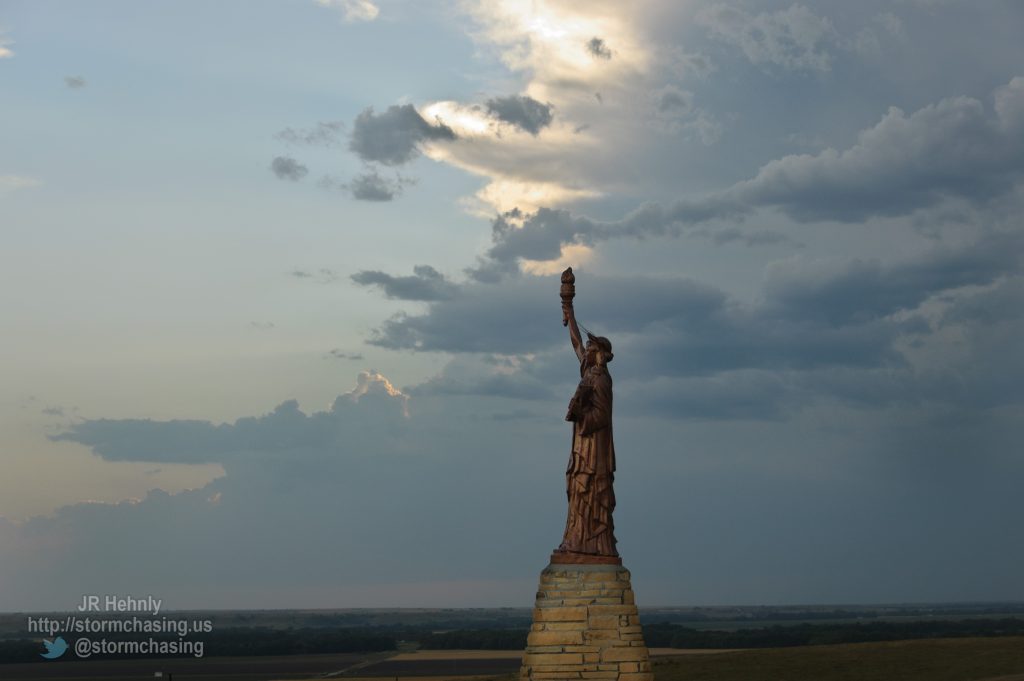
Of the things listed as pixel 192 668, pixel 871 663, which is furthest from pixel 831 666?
pixel 192 668

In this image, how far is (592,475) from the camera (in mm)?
30859

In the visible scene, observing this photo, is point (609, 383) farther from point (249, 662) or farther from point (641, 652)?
point (249, 662)

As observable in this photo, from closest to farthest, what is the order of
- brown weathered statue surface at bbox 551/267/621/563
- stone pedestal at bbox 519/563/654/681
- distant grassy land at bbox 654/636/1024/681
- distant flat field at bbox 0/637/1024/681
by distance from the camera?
stone pedestal at bbox 519/563/654/681, brown weathered statue surface at bbox 551/267/621/563, distant grassy land at bbox 654/636/1024/681, distant flat field at bbox 0/637/1024/681

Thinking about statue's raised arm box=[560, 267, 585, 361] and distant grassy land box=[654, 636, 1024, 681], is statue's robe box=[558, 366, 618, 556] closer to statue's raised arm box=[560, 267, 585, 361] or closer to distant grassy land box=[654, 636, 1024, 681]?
statue's raised arm box=[560, 267, 585, 361]

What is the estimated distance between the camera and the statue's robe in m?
30.6

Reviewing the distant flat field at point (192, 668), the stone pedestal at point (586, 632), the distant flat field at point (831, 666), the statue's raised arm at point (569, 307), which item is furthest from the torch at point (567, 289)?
the distant flat field at point (192, 668)

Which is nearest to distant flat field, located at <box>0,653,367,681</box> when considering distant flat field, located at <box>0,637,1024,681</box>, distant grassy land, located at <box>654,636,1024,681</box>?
distant flat field, located at <box>0,637,1024,681</box>

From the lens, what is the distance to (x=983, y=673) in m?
37.6

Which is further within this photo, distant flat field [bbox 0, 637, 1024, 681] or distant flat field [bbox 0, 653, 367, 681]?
distant flat field [bbox 0, 653, 367, 681]

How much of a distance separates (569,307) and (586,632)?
26.3 feet

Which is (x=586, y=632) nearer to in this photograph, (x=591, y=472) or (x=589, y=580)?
(x=589, y=580)

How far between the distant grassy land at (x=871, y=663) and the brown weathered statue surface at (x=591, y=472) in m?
12.5

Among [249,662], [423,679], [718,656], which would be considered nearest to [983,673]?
[718,656]

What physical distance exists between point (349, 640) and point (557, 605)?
81666 mm
